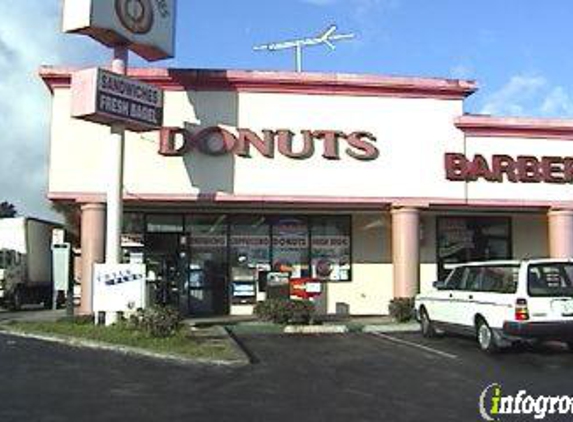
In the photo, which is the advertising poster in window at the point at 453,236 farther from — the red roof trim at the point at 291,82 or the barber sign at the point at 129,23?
the barber sign at the point at 129,23

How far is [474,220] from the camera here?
2903 centimetres

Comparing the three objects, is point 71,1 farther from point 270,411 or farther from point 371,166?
point 270,411

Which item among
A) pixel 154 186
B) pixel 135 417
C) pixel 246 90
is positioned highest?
pixel 246 90

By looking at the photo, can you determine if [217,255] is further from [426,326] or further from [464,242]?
[426,326]

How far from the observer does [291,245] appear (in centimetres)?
2806

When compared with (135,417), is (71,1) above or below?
above

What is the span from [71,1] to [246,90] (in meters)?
5.30

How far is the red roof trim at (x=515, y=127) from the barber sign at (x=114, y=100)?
845cm

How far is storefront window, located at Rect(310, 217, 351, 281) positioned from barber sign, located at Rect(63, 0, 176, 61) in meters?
7.19

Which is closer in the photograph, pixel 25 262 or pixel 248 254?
pixel 248 254

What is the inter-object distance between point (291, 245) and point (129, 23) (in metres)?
8.62

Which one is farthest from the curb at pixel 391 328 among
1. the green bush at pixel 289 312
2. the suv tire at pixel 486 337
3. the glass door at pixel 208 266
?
the glass door at pixel 208 266

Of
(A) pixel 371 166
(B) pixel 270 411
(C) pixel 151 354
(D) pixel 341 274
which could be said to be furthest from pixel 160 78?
(B) pixel 270 411

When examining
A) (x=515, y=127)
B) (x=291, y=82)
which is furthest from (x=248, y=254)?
(x=515, y=127)
